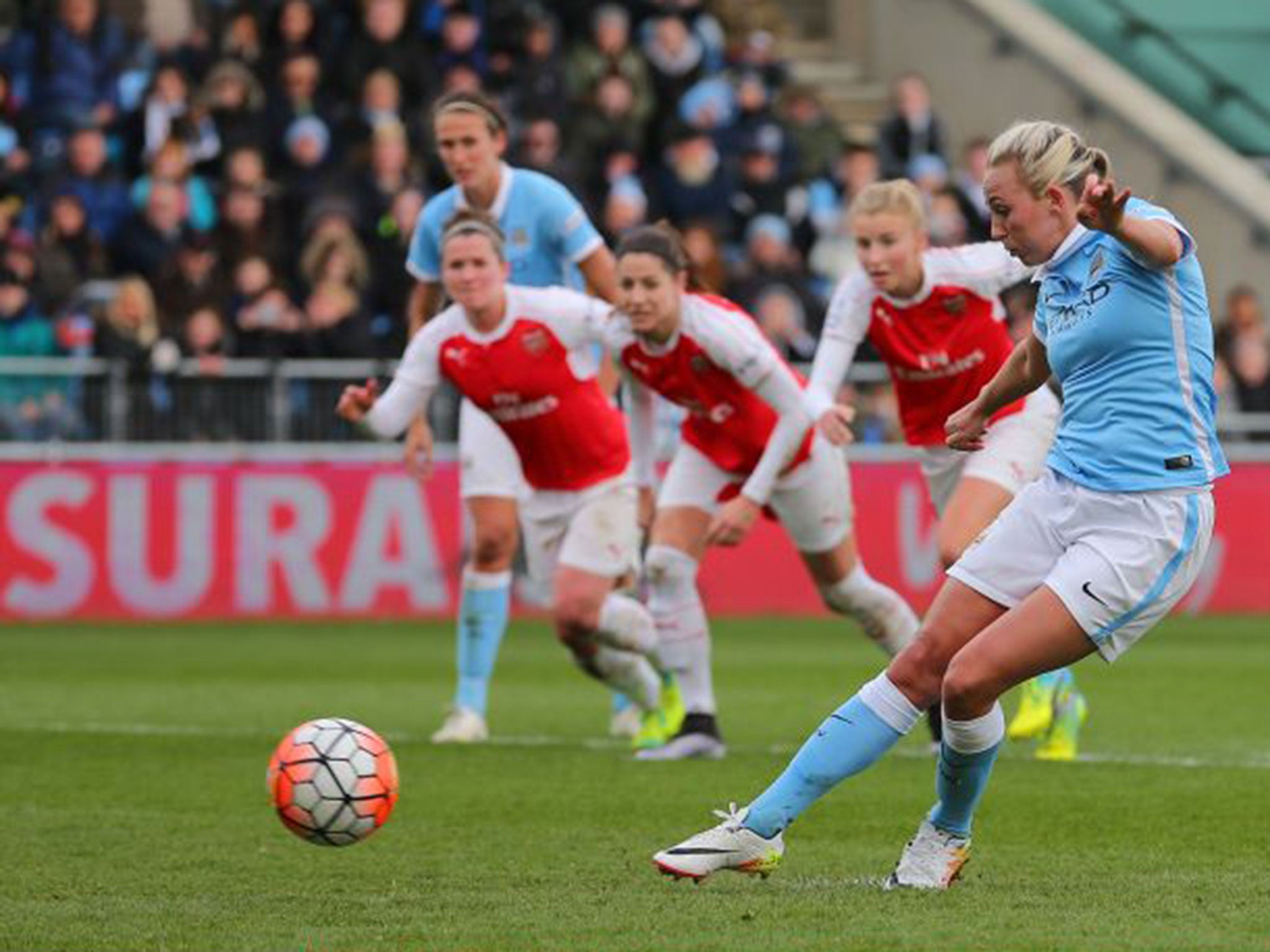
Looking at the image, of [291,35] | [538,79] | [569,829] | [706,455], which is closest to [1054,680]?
[706,455]

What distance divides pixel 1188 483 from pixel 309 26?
52.2ft

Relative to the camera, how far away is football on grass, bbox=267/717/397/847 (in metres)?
8.27

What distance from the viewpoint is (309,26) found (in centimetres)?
2238

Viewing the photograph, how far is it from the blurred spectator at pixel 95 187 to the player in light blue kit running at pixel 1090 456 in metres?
14.3

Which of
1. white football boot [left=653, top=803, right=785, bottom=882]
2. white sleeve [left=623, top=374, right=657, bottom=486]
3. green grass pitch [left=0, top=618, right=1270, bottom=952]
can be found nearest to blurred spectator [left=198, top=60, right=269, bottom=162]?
green grass pitch [left=0, top=618, right=1270, bottom=952]

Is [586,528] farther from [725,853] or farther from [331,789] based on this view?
[725,853]

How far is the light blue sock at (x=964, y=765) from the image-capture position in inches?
299

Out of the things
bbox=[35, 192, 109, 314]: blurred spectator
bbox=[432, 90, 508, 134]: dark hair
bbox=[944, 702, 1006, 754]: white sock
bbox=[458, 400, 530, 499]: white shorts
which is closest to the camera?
bbox=[944, 702, 1006, 754]: white sock

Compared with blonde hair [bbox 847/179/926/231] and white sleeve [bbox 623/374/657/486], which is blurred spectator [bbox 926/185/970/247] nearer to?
white sleeve [bbox 623/374/657/486]

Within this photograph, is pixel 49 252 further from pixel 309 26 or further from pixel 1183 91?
pixel 1183 91

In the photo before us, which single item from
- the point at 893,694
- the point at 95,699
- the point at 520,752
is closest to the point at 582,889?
the point at 893,694

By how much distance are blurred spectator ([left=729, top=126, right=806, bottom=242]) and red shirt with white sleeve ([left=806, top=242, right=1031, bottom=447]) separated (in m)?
11.4

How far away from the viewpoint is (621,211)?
21.2 metres

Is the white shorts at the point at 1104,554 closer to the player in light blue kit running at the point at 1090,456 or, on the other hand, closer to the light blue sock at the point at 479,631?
the player in light blue kit running at the point at 1090,456
